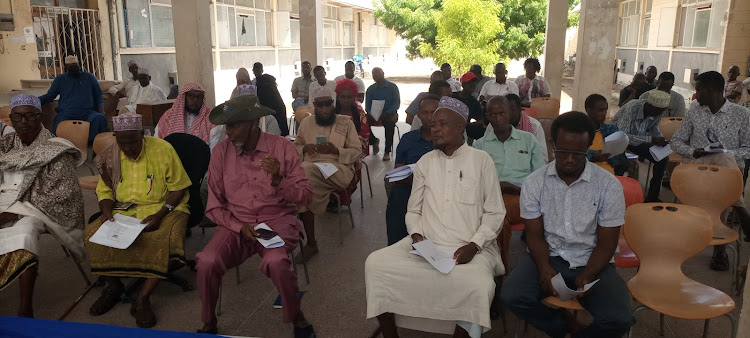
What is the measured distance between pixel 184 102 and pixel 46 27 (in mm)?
10358

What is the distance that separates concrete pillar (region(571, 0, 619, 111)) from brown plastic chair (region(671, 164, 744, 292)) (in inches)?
179

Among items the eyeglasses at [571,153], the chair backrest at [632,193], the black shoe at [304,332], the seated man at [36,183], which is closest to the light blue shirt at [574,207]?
the eyeglasses at [571,153]

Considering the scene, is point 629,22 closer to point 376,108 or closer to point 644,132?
point 376,108

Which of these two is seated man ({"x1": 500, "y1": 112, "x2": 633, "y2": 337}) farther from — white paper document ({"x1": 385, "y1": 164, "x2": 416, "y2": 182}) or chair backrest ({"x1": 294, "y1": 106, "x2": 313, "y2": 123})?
chair backrest ({"x1": 294, "y1": 106, "x2": 313, "y2": 123})

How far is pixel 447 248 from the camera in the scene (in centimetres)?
328

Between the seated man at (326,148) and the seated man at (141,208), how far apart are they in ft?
4.45

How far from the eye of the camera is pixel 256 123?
3.73m

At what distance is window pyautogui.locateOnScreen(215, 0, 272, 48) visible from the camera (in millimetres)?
18359

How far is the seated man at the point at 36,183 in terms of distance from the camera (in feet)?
12.8

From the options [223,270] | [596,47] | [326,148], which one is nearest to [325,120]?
[326,148]

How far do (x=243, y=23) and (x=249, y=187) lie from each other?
17455mm

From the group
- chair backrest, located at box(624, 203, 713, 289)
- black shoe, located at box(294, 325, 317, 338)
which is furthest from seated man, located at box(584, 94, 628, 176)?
black shoe, located at box(294, 325, 317, 338)

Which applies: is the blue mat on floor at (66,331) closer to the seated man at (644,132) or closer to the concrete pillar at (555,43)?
the seated man at (644,132)

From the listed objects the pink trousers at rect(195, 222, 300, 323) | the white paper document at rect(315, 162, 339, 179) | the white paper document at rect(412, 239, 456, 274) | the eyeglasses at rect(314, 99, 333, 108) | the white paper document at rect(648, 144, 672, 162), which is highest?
the eyeglasses at rect(314, 99, 333, 108)
